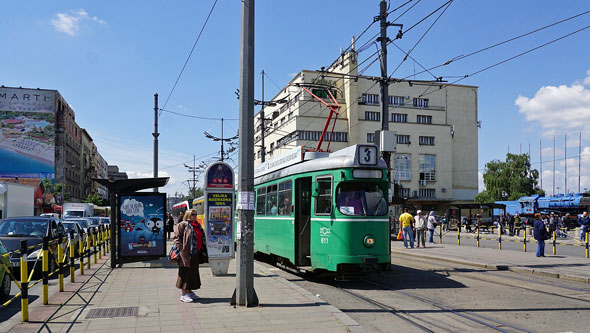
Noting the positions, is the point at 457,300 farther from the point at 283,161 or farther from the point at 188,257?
the point at 283,161

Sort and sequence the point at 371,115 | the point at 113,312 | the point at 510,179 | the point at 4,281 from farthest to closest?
the point at 510,179 < the point at 371,115 < the point at 4,281 < the point at 113,312

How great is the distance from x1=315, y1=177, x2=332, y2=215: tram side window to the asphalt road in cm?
179

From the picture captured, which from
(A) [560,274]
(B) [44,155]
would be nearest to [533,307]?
(A) [560,274]

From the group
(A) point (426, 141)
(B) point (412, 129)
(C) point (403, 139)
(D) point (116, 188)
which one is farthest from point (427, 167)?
(D) point (116, 188)

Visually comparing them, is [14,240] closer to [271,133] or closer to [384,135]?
[384,135]

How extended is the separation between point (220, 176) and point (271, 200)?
6.86ft

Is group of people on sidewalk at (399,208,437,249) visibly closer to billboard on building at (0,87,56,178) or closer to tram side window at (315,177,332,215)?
tram side window at (315,177,332,215)

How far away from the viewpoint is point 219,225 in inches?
534

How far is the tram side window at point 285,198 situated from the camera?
13.4 meters

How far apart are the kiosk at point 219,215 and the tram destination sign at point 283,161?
1.70m

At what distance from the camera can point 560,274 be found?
13406mm

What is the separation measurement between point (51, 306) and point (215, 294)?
2930 mm

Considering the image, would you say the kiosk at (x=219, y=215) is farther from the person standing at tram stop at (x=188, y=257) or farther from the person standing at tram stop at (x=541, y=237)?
the person standing at tram stop at (x=541, y=237)

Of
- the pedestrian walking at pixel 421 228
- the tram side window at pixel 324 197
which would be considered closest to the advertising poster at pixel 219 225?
the tram side window at pixel 324 197
